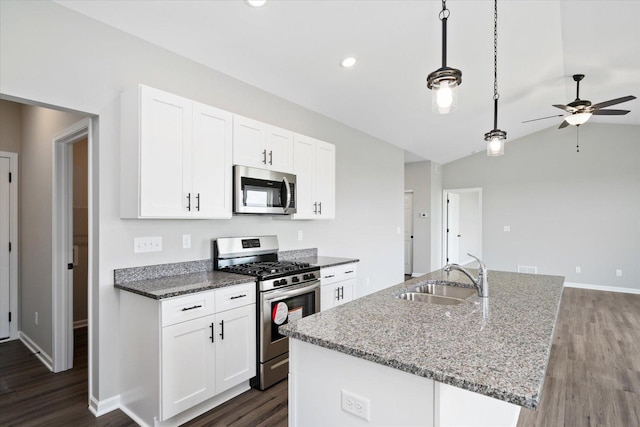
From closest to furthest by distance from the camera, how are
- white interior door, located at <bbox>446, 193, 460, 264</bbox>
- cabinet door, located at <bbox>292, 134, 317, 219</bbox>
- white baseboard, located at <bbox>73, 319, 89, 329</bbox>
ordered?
1. cabinet door, located at <bbox>292, 134, 317, 219</bbox>
2. white baseboard, located at <bbox>73, 319, 89, 329</bbox>
3. white interior door, located at <bbox>446, 193, 460, 264</bbox>

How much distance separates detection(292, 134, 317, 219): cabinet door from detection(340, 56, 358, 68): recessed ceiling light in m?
0.80

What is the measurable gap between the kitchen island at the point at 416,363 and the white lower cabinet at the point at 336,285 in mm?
1526

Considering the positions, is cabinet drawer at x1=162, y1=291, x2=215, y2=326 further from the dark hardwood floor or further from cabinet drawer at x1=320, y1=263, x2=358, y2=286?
cabinet drawer at x1=320, y1=263, x2=358, y2=286

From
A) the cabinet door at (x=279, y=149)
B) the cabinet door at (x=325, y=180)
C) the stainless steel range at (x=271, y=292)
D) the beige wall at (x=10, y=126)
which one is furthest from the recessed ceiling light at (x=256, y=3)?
the beige wall at (x=10, y=126)

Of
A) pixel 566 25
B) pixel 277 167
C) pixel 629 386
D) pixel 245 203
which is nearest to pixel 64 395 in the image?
pixel 245 203

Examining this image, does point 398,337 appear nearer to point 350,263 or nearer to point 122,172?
point 122,172

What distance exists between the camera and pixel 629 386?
2826mm

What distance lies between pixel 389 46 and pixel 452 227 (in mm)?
6295

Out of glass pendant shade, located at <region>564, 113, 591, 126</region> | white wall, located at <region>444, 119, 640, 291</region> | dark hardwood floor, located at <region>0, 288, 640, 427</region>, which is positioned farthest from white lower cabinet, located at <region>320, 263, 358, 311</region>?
white wall, located at <region>444, 119, 640, 291</region>

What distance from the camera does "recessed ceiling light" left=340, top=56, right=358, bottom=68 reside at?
129 inches

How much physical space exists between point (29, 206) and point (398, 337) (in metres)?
4.09

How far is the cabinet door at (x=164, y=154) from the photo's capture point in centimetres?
225

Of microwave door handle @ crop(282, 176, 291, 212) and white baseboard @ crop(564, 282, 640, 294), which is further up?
microwave door handle @ crop(282, 176, 291, 212)

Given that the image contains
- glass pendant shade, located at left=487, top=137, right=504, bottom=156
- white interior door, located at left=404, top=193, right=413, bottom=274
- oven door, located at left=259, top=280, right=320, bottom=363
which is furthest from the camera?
white interior door, located at left=404, top=193, right=413, bottom=274
